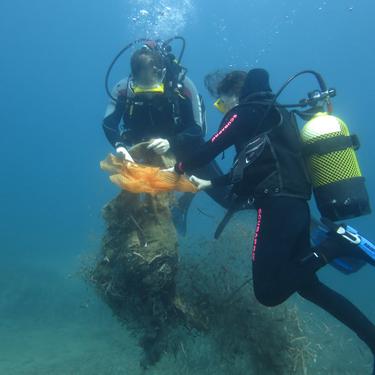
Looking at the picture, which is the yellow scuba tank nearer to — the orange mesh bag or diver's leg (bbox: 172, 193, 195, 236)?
the orange mesh bag

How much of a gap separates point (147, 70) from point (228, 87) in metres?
1.30

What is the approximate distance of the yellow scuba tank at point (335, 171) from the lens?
447 cm

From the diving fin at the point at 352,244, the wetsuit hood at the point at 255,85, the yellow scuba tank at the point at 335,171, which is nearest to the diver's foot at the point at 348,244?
the diving fin at the point at 352,244

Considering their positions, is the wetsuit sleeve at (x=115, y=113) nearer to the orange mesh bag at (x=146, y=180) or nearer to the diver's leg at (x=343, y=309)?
the orange mesh bag at (x=146, y=180)

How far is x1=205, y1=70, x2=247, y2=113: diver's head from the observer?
17.8ft

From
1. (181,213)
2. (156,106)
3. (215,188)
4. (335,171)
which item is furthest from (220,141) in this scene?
(181,213)

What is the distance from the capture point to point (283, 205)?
441cm

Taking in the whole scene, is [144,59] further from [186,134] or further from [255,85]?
[255,85]

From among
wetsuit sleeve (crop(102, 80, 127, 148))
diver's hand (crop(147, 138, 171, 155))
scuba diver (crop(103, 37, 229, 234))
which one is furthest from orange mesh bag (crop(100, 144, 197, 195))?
wetsuit sleeve (crop(102, 80, 127, 148))

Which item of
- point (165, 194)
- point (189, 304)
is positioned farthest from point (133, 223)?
point (189, 304)

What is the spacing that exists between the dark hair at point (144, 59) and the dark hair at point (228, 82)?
0.98 metres

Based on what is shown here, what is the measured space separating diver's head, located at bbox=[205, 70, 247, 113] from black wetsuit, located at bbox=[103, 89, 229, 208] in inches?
37.8

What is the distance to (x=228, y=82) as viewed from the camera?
5.46 metres

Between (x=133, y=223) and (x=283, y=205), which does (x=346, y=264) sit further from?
(x=133, y=223)
